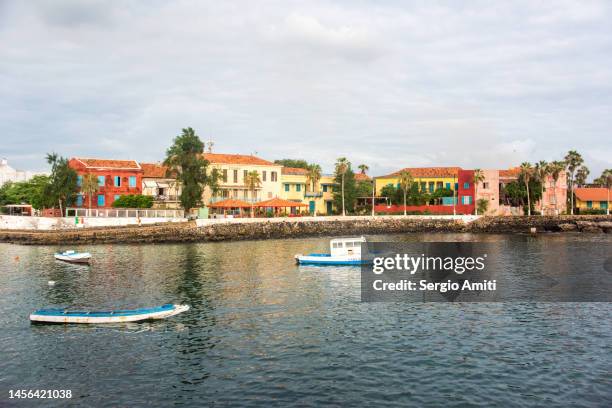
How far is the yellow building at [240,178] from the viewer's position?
104756mm

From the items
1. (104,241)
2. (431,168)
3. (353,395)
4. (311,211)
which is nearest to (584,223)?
(431,168)

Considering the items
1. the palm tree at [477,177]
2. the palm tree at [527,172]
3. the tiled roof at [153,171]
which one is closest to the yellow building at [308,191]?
the tiled roof at [153,171]

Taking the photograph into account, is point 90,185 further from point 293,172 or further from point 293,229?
point 293,172

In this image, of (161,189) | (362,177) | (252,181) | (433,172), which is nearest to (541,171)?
(433,172)

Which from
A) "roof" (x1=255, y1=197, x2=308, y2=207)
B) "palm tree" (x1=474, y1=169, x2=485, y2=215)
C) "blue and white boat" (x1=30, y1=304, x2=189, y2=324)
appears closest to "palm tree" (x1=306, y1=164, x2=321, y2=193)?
"roof" (x1=255, y1=197, x2=308, y2=207)

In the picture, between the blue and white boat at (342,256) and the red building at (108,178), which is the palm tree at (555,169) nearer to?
the blue and white boat at (342,256)

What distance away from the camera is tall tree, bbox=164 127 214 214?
9162cm

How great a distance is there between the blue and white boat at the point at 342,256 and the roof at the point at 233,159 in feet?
173

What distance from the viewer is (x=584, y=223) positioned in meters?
105

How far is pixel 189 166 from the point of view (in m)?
91.6

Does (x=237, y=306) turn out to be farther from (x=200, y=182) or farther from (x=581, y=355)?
(x=200, y=182)

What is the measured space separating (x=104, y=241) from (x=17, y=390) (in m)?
61.7

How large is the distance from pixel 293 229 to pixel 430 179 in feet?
149

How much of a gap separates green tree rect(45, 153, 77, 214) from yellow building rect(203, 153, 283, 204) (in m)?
24.9
